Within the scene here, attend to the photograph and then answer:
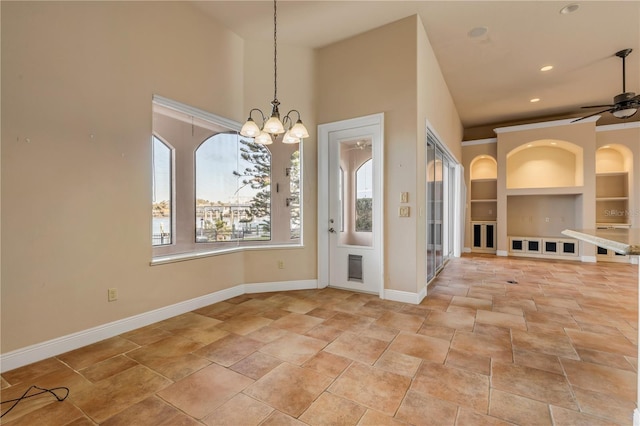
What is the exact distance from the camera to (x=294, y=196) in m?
4.37

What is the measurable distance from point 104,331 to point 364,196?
10.8ft

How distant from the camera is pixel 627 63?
4773 millimetres

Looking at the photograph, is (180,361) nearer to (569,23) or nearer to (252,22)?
(252,22)

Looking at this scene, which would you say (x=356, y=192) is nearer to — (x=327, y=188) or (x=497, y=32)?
(x=327, y=188)

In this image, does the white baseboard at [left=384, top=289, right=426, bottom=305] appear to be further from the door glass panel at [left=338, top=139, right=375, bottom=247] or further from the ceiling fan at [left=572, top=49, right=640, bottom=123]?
the ceiling fan at [left=572, top=49, right=640, bottom=123]

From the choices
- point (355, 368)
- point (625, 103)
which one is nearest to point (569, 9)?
point (625, 103)

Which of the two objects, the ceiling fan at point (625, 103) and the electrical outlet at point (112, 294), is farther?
the ceiling fan at point (625, 103)

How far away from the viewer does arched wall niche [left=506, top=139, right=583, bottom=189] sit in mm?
7247

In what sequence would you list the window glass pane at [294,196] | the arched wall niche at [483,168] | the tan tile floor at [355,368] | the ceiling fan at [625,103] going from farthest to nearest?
the arched wall niche at [483,168], the window glass pane at [294,196], the ceiling fan at [625,103], the tan tile floor at [355,368]

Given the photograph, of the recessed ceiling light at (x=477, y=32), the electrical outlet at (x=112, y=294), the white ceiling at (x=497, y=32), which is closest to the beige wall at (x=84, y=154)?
the electrical outlet at (x=112, y=294)

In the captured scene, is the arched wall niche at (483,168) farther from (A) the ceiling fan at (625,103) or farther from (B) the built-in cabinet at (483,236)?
(A) the ceiling fan at (625,103)

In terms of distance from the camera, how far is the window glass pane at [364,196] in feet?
13.3

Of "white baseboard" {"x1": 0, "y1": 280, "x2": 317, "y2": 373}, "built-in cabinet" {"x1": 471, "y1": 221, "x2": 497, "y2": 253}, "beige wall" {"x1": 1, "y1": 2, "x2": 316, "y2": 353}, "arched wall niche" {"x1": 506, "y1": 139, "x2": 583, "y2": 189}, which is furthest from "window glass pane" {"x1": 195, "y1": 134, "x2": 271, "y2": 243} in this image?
"arched wall niche" {"x1": 506, "y1": 139, "x2": 583, "y2": 189}

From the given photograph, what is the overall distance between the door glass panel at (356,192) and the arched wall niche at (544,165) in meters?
5.51
